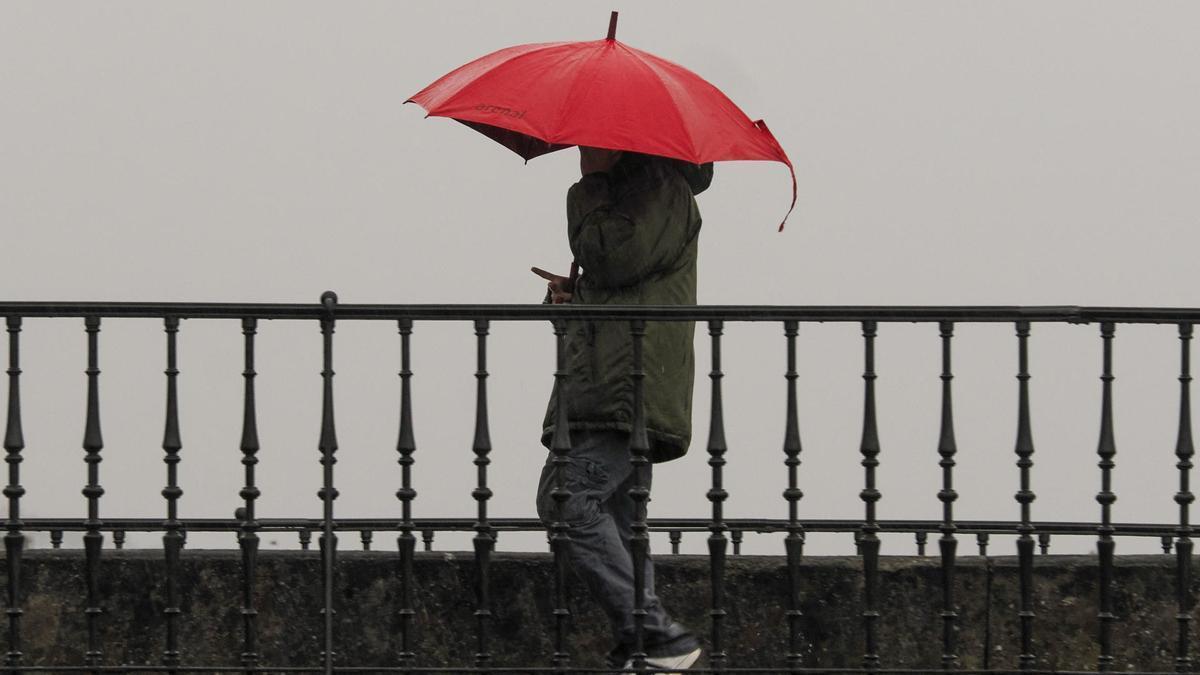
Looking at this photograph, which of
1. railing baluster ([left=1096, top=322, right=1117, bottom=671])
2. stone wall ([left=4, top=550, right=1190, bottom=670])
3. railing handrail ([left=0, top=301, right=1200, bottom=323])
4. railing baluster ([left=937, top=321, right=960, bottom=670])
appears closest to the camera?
railing handrail ([left=0, top=301, right=1200, bottom=323])

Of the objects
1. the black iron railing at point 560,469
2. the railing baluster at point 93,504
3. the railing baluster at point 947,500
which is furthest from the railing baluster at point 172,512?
the railing baluster at point 947,500

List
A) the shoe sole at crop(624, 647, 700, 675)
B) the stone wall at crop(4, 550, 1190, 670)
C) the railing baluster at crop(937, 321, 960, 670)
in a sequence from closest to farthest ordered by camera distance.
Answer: the railing baluster at crop(937, 321, 960, 670) < the shoe sole at crop(624, 647, 700, 675) < the stone wall at crop(4, 550, 1190, 670)

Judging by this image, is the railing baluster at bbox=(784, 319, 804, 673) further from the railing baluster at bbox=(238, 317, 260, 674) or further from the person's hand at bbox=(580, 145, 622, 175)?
the railing baluster at bbox=(238, 317, 260, 674)

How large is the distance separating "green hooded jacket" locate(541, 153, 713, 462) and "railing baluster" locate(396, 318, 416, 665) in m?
0.55

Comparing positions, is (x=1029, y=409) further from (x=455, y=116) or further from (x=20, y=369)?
(x=20, y=369)

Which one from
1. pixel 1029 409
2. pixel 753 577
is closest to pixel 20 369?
pixel 753 577

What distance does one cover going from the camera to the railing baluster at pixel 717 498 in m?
7.82

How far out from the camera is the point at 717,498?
7.94m

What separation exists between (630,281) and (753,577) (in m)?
1.62

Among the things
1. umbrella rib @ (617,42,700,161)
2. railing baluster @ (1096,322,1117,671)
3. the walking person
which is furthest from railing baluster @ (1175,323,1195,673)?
umbrella rib @ (617,42,700,161)

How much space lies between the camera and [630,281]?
7.91 metres

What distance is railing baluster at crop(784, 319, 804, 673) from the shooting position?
784 centimetres

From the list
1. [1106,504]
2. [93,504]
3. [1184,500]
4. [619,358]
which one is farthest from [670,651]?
[93,504]

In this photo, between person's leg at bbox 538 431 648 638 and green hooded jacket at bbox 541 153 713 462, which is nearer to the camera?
green hooded jacket at bbox 541 153 713 462
